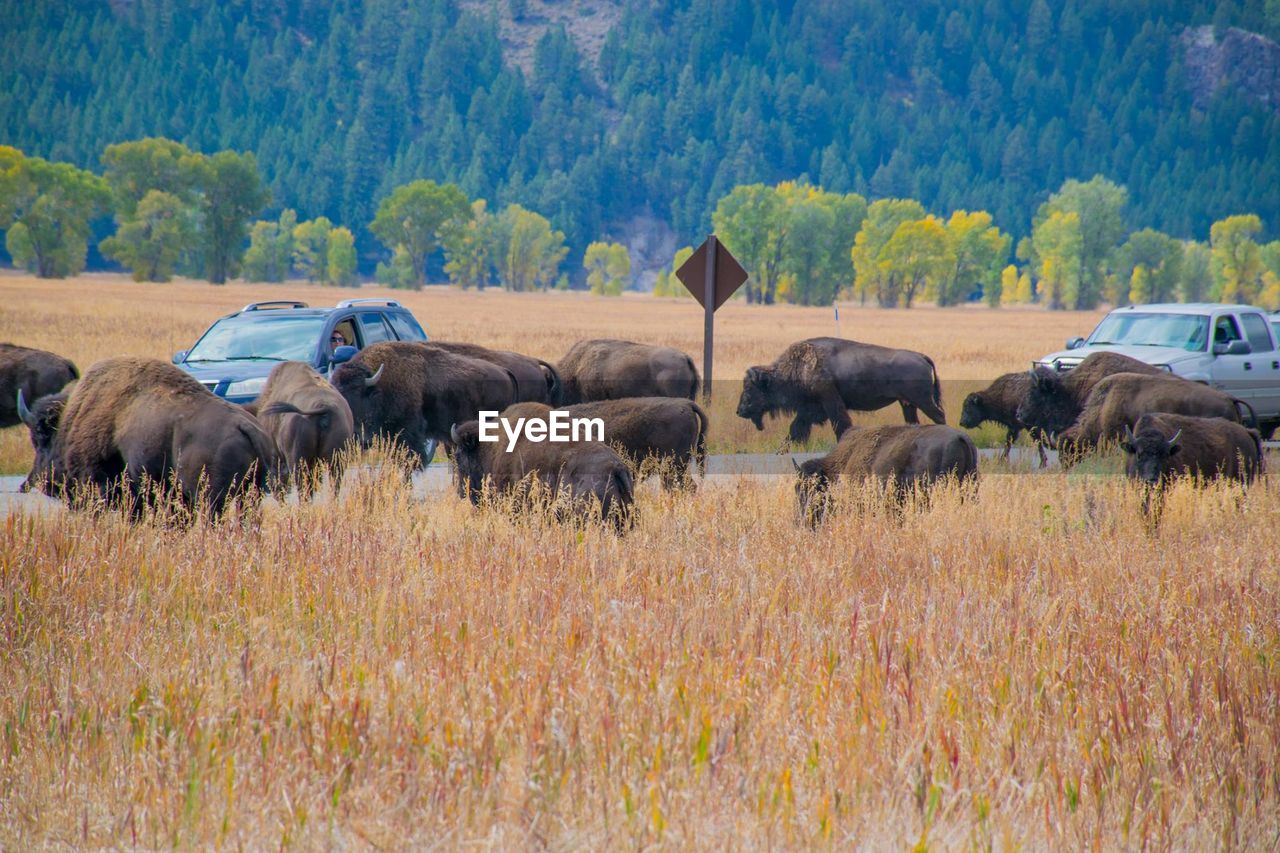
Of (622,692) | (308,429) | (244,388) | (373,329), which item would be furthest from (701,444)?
(622,692)

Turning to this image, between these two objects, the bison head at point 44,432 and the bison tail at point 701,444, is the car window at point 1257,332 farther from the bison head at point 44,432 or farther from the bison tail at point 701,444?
the bison head at point 44,432

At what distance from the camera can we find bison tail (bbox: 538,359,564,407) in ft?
49.1

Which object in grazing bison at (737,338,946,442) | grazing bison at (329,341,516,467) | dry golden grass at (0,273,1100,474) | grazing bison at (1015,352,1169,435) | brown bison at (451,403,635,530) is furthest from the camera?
dry golden grass at (0,273,1100,474)

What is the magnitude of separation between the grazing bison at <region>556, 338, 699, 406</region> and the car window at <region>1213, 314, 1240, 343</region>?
8766mm

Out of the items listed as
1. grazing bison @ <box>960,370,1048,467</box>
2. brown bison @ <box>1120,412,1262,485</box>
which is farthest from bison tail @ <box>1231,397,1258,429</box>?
grazing bison @ <box>960,370,1048,467</box>

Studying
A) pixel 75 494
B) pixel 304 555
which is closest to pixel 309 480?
pixel 75 494

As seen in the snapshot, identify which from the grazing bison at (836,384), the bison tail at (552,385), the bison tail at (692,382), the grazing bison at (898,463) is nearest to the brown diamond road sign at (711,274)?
the bison tail at (692,382)

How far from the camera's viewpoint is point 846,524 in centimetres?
921

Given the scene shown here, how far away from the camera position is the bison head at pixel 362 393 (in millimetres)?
13750

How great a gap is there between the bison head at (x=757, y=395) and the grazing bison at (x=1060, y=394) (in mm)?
3995

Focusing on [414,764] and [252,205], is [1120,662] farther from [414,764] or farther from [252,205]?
[252,205]

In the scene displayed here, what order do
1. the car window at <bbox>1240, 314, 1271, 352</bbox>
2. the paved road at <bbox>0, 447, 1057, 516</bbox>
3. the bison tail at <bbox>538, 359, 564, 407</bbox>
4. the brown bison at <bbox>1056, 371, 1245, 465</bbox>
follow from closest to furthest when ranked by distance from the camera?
the paved road at <bbox>0, 447, 1057, 516</bbox> < the brown bison at <bbox>1056, 371, 1245, 465</bbox> < the bison tail at <bbox>538, 359, 564, 407</bbox> < the car window at <bbox>1240, 314, 1271, 352</bbox>

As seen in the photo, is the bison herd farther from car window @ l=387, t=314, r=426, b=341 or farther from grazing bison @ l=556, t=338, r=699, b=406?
car window @ l=387, t=314, r=426, b=341

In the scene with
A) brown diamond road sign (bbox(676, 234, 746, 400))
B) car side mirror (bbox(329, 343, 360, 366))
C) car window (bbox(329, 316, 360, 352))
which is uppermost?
brown diamond road sign (bbox(676, 234, 746, 400))
